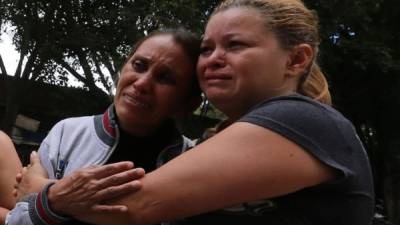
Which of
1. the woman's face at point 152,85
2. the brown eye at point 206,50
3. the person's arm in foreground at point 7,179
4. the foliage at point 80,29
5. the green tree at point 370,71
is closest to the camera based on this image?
the brown eye at point 206,50

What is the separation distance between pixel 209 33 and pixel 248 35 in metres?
0.16

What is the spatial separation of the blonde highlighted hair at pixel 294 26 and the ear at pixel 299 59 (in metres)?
0.02

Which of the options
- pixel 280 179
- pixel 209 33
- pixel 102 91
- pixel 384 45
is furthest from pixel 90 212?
pixel 384 45

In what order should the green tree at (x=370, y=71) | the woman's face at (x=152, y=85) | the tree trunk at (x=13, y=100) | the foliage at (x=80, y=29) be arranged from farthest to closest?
the tree trunk at (x=13, y=100)
the green tree at (x=370, y=71)
the foliage at (x=80, y=29)
the woman's face at (x=152, y=85)

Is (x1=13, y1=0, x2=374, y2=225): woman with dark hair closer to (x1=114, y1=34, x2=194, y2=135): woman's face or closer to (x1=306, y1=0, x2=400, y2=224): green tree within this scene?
(x1=114, y1=34, x2=194, y2=135): woman's face

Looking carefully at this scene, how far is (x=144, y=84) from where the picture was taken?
1.93 metres

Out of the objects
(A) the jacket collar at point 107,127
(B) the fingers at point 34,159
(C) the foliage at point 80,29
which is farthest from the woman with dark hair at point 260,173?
(C) the foliage at point 80,29

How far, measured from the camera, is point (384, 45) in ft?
41.0

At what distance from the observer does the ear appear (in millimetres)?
1604

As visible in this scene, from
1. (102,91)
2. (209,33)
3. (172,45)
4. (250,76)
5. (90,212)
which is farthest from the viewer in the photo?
(102,91)

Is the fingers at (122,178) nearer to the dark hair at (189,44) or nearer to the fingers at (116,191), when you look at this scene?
the fingers at (116,191)

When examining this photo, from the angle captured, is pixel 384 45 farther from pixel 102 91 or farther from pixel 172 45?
pixel 172 45

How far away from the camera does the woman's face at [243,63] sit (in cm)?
154

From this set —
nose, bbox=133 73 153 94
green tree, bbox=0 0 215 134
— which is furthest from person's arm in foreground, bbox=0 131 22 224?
green tree, bbox=0 0 215 134
